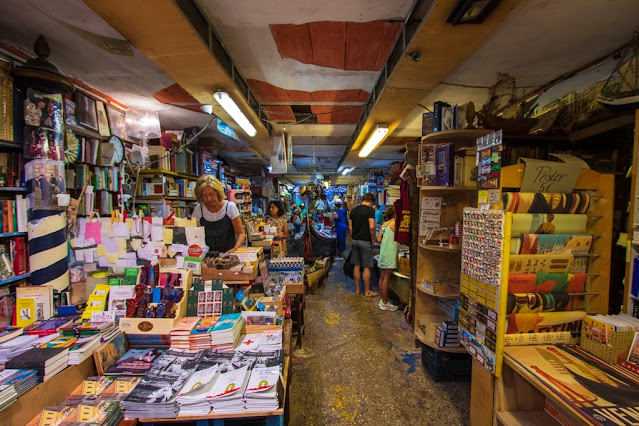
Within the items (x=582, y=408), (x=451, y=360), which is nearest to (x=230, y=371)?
(x=582, y=408)

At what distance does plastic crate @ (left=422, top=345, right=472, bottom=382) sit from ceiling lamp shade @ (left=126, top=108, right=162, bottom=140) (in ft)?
14.9

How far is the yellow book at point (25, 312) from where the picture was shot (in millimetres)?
1990

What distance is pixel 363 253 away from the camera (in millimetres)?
4809

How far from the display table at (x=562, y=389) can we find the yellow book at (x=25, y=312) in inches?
131

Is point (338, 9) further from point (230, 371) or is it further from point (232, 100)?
point (230, 371)

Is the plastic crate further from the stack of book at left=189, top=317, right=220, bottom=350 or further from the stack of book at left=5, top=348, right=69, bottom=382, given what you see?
the stack of book at left=5, top=348, right=69, bottom=382

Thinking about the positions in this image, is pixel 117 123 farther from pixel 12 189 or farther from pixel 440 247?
pixel 440 247

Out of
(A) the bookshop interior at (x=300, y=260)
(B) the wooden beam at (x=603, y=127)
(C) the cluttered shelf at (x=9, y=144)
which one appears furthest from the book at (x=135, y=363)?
(B) the wooden beam at (x=603, y=127)

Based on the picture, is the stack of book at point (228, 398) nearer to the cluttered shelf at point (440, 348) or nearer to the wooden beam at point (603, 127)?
the cluttered shelf at point (440, 348)

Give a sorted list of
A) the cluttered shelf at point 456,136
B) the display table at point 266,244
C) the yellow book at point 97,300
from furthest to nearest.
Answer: the display table at point 266,244 → the cluttered shelf at point 456,136 → the yellow book at point 97,300

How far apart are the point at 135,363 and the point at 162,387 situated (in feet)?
1.38

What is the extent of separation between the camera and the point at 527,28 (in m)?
2.03

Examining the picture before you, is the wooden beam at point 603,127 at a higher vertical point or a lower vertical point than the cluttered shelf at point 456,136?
lower

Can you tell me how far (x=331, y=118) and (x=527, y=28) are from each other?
2750 mm
